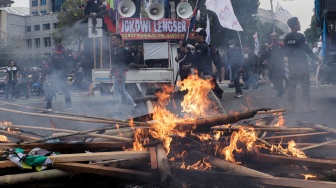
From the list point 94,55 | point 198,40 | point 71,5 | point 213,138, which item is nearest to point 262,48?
point 94,55

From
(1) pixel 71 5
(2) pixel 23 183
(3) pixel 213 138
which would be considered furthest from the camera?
(1) pixel 71 5

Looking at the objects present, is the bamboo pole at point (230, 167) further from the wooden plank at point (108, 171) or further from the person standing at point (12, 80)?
the person standing at point (12, 80)

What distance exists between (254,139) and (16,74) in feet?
53.2

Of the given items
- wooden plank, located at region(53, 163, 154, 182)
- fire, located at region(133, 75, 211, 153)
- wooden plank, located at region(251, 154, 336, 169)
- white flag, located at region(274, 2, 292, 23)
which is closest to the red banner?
white flag, located at region(274, 2, 292, 23)

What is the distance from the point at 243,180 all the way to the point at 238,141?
2.38 feet

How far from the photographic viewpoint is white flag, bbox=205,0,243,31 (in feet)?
51.1

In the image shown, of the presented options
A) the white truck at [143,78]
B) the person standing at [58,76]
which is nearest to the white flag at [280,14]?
the white truck at [143,78]

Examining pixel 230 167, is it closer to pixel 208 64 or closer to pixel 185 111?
pixel 185 111

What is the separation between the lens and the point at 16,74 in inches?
720

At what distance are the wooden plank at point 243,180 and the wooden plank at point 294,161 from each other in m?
0.44

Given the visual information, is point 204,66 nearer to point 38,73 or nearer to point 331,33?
point 331,33

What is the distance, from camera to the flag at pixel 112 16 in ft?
55.4

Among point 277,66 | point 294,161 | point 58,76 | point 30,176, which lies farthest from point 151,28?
point 30,176

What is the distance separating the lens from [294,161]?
3791 millimetres
